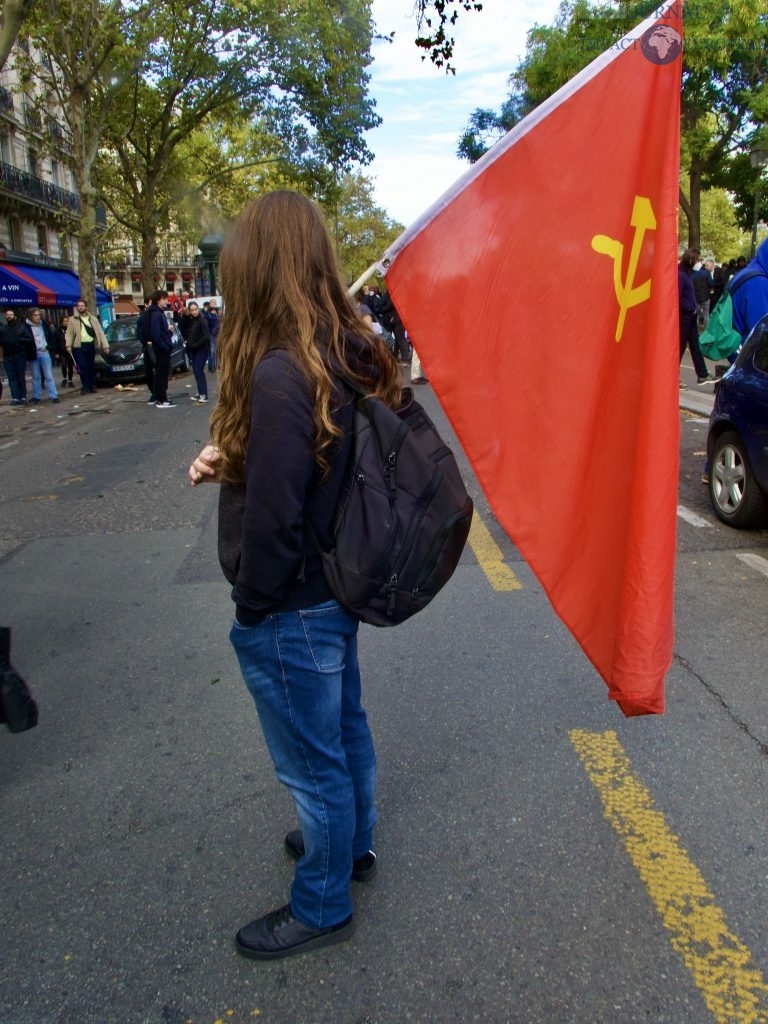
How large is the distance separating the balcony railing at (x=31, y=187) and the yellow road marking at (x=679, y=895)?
3259 cm

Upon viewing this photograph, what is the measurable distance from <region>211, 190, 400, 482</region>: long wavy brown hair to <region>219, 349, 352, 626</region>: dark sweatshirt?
0.04m

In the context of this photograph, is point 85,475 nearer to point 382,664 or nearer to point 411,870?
point 382,664

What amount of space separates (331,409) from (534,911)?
1581mm

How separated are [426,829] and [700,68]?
30077 millimetres

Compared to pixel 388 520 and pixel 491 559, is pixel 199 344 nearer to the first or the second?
pixel 491 559

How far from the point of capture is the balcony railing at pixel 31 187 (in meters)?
33.0

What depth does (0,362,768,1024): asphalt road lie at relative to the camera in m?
2.12

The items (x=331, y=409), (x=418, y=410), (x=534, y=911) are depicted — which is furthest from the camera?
(x=534, y=911)

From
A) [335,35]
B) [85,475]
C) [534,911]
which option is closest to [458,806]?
[534,911]

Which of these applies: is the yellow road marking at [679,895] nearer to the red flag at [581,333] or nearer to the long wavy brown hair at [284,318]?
the red flag at [581,333]

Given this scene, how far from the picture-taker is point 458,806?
113 inches

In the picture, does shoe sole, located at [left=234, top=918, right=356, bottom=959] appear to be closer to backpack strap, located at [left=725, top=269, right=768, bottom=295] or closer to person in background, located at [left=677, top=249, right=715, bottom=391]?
backpack strap, located at [left=725, top=269, right=768, bottom=295]

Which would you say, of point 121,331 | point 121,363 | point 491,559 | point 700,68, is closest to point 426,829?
point 491,559

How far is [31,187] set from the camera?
3578cm
